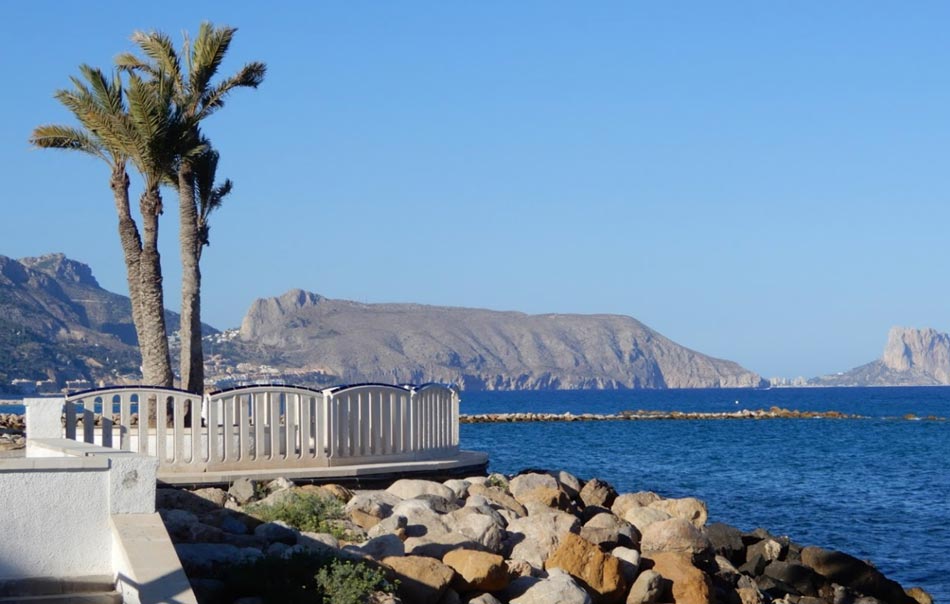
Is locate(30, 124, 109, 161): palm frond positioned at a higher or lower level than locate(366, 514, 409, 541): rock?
higher

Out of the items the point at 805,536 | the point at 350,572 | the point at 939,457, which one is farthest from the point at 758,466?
the point at 350,572

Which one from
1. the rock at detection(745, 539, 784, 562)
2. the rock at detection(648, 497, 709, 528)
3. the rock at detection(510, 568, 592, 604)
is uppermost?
the rock at detection(648, 497, 709, 528)

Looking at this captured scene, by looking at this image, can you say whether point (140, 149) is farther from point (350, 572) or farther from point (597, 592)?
point (350, 572)

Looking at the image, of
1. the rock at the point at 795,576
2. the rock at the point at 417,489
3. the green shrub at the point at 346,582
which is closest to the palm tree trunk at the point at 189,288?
the rock at the point at 417,489

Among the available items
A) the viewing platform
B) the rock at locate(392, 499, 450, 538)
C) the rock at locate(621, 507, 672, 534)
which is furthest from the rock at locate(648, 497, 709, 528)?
the rock at locate(392, 499, 450, 538)

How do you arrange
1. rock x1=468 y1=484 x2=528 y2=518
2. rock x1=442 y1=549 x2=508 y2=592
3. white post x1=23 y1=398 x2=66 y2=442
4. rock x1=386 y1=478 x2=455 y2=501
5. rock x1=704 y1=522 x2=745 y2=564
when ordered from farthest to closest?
1. rock x1=704 y1=522 x2=745 y2=564
2. rock x1=386 y1=478 x2=455 y2=501
3. rock x1=468 y1=484 x2=528 y2=518
4. white post x1=23 y1=398 x2=66 y2=442
5. rock x1=442 y1=549 x2=508 y2=592

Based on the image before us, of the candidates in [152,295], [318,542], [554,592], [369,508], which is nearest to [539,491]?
[369,508]

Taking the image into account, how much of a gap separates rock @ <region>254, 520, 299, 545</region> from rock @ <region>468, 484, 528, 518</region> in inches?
170

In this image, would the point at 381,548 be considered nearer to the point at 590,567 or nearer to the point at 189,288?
the point at 590,567

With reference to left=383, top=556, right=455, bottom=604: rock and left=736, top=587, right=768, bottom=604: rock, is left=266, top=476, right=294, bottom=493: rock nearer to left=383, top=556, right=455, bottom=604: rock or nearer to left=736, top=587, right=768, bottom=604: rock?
left=383, top=556, right=455, bottom=604: rock

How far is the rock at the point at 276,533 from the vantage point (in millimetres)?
11938

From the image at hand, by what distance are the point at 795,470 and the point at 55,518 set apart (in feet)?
135

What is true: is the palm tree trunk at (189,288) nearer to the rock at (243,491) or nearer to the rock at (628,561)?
the rock at (243,491)

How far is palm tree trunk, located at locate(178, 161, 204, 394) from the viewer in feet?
84.4
